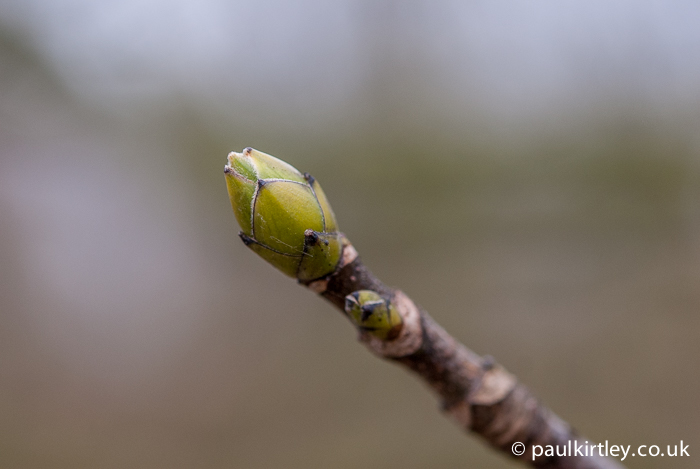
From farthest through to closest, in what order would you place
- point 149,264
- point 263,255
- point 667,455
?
point 149,264, point 667,455, point 263,255

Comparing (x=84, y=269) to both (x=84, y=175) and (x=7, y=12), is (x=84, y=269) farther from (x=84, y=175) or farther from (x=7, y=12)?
(x=7, y=12)

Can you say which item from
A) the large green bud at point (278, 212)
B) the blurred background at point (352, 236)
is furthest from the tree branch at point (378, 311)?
the blurred background at point (352, 236)

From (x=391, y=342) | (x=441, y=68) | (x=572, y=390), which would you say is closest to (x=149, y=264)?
(x=441, y=68)

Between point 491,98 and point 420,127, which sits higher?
point 491,98

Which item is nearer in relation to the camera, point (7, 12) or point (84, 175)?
point (7, 12)

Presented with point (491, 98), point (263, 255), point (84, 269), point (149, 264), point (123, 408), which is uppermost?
point (491, 98)

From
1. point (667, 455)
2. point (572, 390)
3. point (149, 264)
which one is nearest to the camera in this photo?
point (667, 455)
